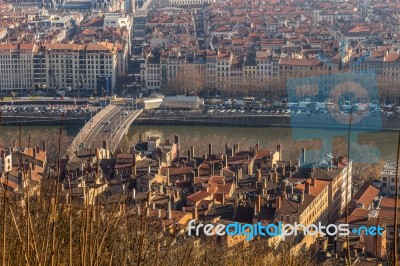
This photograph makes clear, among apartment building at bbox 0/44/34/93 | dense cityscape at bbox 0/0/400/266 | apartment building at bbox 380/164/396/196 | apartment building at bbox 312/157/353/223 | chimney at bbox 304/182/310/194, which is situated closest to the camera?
dense cityscape at bbox 0/0/400/266

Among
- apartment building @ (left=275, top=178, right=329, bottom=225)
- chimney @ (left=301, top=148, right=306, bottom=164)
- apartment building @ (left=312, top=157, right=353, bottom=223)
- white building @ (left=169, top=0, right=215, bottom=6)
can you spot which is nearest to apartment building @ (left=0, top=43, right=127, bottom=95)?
chimney @ (left=301, top=148, right=306, bottom=164)

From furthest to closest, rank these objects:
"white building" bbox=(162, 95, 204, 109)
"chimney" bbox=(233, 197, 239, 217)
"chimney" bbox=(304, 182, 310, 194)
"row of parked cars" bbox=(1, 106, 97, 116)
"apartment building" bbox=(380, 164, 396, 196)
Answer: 1. "white building" bbox=(162, 95, 204, 109)
2. "row of parked cars" bbox=(1, 106, 97, 116)
3. "apartment building" bbox=(380, 164, 396, 196)
4. "chimney" bbox=(304, 182, 310, 194)
5. "chimney" bbox=(233, 197, 239, 217)

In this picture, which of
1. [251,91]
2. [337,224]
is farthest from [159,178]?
[251,91]

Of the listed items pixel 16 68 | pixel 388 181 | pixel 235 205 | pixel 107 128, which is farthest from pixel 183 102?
pixel 235 205

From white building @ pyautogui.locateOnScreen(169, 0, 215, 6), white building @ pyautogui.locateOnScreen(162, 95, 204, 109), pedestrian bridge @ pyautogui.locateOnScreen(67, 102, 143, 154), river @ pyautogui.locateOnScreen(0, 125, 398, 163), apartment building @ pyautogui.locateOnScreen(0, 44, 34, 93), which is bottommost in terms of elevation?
river @ pyautogui.locateOnScreen(0, 125, 398, 163)

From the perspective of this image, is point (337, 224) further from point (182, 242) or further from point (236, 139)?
point (236, 139)

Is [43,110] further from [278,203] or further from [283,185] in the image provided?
[278,203]

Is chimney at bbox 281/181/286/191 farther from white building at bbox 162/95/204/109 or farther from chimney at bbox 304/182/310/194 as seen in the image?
white building at bbox 162/95/204/109
